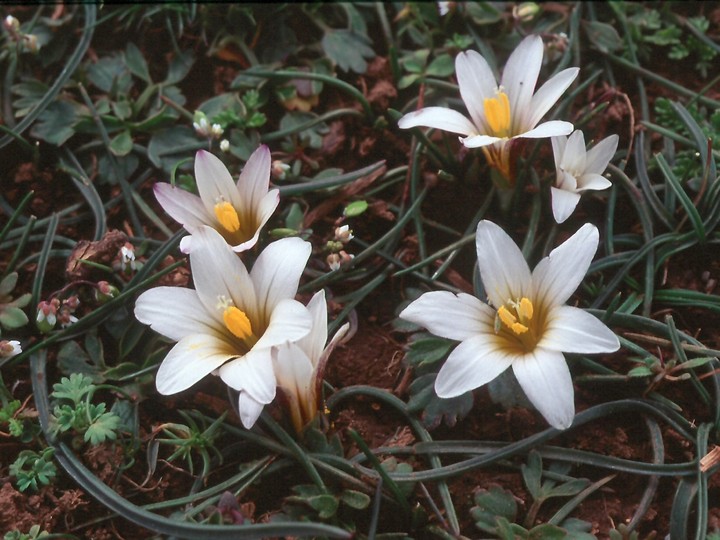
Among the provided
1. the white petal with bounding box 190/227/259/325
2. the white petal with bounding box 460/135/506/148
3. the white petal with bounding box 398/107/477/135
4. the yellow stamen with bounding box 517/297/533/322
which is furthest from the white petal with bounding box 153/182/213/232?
the yellow stamen with bounding box 517/297/533/322

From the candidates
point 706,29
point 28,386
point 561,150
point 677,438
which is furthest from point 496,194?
point 28,386

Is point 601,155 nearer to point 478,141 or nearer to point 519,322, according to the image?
point 478,141

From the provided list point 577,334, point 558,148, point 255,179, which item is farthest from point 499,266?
point 255,179

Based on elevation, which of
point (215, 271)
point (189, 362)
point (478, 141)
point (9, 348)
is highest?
point (478, 141)

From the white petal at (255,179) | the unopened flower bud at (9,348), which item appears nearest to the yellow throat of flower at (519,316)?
the white petal at (255,179)

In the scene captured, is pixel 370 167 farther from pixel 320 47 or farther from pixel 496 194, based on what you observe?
pixel 320 47

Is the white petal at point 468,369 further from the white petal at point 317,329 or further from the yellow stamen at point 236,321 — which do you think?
the yellow stamen at point 236,321

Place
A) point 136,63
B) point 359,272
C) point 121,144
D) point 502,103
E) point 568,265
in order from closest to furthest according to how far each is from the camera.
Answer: point 568,265
point 502,103
point 359,272
point 121,144
point 136,63

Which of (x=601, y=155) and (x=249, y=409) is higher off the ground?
(x=601, y=155)
